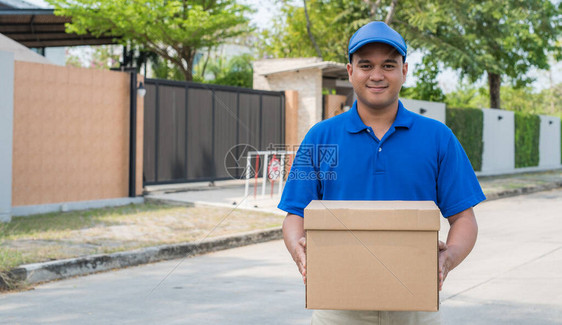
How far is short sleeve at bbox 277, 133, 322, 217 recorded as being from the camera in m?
2.46

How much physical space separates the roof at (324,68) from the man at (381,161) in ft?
50.2

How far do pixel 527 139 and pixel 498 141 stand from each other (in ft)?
11.0

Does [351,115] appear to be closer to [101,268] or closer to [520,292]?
[520,292]

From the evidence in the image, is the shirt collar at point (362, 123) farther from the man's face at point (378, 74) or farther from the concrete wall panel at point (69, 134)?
the concrete wall panel at point (69, 134)

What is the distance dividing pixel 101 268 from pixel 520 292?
4.19 m

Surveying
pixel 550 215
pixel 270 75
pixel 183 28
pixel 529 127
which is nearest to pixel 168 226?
pixel 550 215

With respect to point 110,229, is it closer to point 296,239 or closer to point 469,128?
point 296,239

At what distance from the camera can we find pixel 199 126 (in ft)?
50.8

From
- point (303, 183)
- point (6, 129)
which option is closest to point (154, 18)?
point (6, 129)

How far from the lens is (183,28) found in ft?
90.5

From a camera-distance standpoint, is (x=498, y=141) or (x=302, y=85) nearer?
(x=302, y=85)

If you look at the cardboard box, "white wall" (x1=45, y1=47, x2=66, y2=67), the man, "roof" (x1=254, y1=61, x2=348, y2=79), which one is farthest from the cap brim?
"white wall" (x1=45, y1=47, x2=66, y2=67)

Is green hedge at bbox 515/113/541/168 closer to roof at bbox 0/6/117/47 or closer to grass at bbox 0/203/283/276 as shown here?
roof at bbox 0/6/117/47

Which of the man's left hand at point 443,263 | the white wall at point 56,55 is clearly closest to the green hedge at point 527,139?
the white wall at point 56,55
